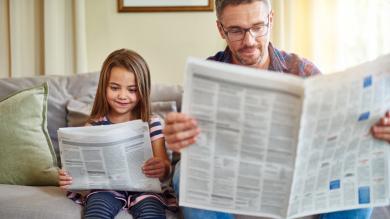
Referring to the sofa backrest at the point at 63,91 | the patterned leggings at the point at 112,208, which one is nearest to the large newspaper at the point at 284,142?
the patterned leggings at the point at 112,208

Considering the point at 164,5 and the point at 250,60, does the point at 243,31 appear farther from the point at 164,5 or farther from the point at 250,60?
the point at 164,5

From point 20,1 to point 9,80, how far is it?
0.52 meters

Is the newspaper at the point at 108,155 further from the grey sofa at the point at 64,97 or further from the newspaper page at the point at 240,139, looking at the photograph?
the newspaper page at the point at 240,139

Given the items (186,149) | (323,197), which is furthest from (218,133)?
(323,197)

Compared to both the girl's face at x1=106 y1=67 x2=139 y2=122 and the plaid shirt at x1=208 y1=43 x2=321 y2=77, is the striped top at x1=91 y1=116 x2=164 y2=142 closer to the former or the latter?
the girl's face at x1=106 y1=67 x2=139 y2=122

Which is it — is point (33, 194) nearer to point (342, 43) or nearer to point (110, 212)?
point (110, 212)

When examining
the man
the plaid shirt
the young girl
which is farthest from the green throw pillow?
the plaid shirt

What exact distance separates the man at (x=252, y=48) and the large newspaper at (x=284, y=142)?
0.07 metres

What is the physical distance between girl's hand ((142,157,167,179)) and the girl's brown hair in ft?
0.57

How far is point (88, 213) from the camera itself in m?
1.12

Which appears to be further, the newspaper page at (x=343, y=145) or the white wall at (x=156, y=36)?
the white wall at (x=156, y=36)

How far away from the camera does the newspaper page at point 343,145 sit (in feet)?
2.72

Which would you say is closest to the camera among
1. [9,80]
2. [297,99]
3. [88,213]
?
[297,99]

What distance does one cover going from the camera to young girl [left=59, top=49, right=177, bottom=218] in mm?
1164
